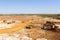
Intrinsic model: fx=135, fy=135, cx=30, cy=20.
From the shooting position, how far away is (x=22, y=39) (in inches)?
863

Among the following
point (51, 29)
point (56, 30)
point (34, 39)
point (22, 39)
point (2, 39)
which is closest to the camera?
point (2, 39)

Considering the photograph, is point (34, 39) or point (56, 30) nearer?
point (34, 39)

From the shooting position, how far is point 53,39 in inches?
962

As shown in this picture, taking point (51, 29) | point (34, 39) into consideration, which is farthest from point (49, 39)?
point (51, 29)

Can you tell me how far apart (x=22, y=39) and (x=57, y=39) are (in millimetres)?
6662

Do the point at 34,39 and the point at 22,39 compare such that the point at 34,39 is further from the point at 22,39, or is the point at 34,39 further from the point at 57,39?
the point at 57,39

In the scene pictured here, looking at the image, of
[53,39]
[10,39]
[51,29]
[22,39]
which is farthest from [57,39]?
[51,29]

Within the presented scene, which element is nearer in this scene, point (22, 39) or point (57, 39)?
point (22, 39)

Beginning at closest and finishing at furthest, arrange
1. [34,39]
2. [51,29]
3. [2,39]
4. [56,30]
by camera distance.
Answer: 1. [2,39]
2. [34,39]
3. [56,30]
4. [51,29]

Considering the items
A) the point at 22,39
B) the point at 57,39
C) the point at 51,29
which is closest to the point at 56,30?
the point at 51,29

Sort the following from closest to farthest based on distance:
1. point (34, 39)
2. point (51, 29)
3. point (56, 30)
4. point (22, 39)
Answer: point (22, 39) → point (34, 39) → point (56, 30) → point (51, 29)

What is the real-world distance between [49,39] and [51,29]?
11.6 m

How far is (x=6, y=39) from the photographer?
68.4ft

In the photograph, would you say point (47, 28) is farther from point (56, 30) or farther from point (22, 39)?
point (22, 39)
